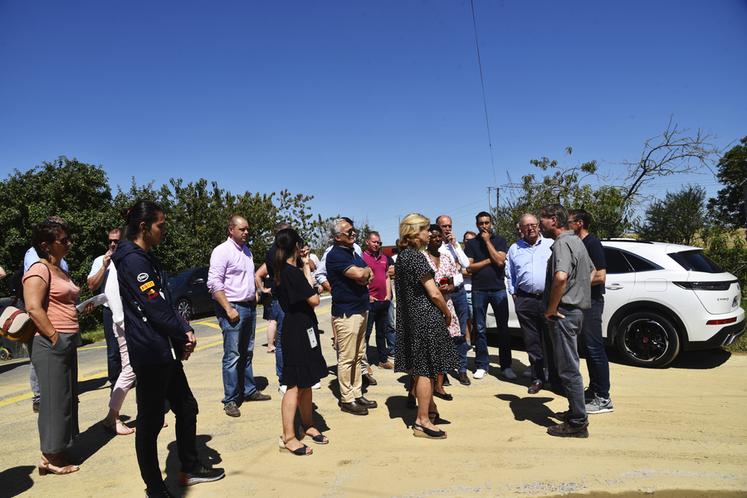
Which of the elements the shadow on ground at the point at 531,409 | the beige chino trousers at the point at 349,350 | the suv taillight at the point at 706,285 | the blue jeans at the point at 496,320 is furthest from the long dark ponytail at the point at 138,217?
the suv taillight at the point at 706,285

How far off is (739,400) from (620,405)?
120cm

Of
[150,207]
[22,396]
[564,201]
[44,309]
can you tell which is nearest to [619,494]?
[150,207]

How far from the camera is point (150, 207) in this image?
10.9 ft

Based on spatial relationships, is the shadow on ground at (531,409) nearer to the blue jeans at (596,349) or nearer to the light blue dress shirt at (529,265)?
the blue jeans at (596,349)

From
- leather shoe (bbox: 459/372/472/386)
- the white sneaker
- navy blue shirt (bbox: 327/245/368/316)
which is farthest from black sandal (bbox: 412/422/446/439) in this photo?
the white sneaker

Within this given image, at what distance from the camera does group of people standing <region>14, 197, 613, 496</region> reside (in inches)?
125

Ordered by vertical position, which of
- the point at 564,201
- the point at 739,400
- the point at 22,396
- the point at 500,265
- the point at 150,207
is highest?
the point at 564,201

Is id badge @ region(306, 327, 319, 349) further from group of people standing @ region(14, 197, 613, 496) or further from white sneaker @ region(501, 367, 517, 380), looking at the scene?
white sneaker @ region(501, 367, 517, 380)

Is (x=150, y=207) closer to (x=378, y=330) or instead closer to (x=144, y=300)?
(x=144, y=300)

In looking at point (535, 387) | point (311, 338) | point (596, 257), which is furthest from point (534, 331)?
point (311, 338)

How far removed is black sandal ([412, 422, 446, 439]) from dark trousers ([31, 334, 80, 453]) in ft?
9.00

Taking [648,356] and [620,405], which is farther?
[648,356]

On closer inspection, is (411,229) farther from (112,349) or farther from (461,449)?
(112,349)

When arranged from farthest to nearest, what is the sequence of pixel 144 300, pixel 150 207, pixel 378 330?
1. pixel 378 330
2. pixel 150 207
3. pixel 144 300
